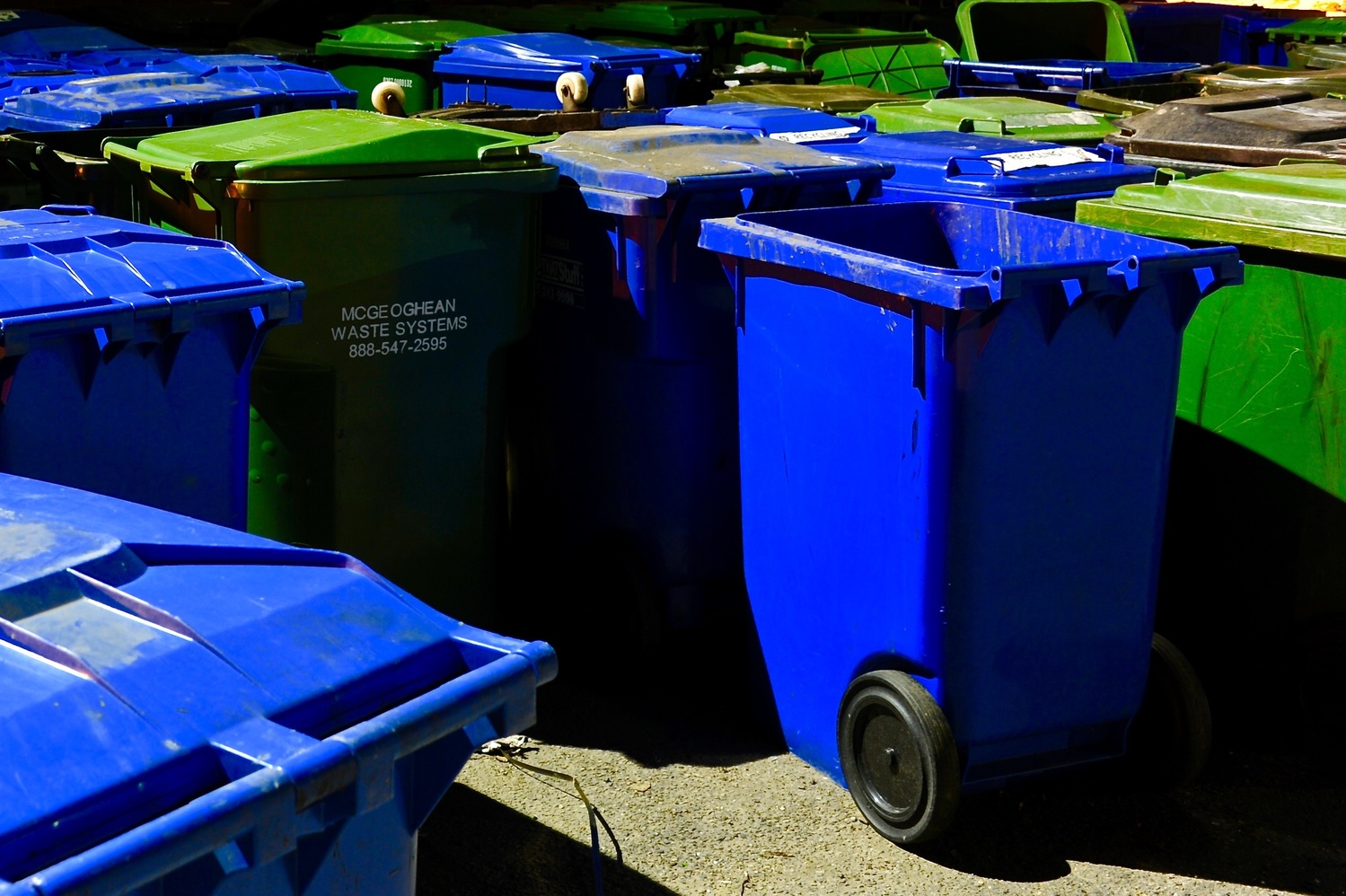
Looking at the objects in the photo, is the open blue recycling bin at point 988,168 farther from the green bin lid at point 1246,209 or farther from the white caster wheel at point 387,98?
the white caster wheel at point 387,98

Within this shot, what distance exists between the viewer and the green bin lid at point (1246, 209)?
3826 millimetres

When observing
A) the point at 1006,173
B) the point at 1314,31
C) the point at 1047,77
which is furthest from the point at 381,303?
the point at 1314,31

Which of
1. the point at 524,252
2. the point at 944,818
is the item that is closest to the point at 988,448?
the point at 944,818

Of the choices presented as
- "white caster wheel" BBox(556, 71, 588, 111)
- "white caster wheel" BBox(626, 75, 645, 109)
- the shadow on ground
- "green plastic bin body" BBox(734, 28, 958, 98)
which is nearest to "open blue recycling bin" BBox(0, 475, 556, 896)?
the shadow on ground

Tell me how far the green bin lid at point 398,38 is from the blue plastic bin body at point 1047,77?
2.67 meters

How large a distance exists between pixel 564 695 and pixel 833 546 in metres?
1.13

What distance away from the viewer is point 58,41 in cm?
786

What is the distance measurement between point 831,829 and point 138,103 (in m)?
3.83

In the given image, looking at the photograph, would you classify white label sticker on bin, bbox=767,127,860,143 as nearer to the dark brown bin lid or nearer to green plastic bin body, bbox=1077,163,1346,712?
the dark brown bin lid

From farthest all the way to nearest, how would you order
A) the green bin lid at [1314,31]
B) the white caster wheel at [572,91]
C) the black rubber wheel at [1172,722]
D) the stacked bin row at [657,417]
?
the green bin lid at [1314,31] → the white caster wheel at [572,91] → the black rubber wheel at [1172,722] → the stacked bin row at [657,417]

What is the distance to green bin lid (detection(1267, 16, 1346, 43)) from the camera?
10375 millimetres

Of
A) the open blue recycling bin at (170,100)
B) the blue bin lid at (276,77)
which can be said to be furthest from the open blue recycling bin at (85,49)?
the open blue recycling bin at (170,100)

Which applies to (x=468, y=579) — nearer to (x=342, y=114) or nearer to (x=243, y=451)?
(x=243, y=451)

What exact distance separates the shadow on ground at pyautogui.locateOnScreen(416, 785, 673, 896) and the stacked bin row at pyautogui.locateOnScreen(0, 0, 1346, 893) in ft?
2.14
